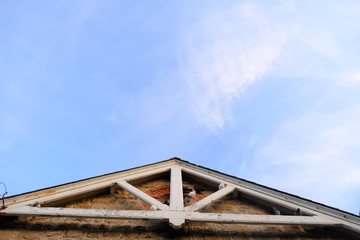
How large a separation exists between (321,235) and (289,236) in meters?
0.48

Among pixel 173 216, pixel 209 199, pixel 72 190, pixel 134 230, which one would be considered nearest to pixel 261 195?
pixel 209 199

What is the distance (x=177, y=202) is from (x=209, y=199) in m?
0.57

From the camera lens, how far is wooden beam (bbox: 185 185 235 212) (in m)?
3.46

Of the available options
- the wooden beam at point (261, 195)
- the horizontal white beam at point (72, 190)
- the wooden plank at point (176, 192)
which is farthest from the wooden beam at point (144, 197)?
the wooden beam at point (261, 195)

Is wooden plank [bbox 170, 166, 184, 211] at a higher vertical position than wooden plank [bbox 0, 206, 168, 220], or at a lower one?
higher

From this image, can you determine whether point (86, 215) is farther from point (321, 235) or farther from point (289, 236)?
point (321, 235)

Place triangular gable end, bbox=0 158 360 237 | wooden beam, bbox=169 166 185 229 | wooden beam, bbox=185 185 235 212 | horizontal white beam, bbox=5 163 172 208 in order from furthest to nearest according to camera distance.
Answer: horizontal white beam, bbox=5 163 172 208 → wooden beam, bbox=185 185 235 212 → triangular gable end, bbox=0 158 360 237 → wooden beam, bbox=169 166 185 229

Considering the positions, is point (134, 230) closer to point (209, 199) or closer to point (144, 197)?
point (144, 197)

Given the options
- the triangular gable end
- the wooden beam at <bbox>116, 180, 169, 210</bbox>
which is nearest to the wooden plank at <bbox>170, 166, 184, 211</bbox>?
the triangular gable end

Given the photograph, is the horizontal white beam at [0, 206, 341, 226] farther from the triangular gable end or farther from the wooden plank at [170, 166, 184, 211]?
the wooden plank at [170, 166, 184, 211]

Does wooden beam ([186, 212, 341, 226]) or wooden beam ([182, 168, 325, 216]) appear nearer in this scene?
wooden beam ([186, 212, 341, 226])

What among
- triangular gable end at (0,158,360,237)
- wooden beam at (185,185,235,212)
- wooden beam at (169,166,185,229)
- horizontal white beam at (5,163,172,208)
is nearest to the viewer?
wooden beam at (169,166,185,229)

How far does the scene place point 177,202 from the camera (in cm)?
361

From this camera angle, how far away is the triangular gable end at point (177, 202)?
3217 millimetres
